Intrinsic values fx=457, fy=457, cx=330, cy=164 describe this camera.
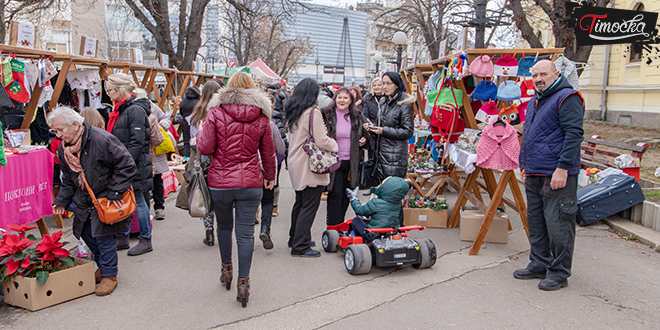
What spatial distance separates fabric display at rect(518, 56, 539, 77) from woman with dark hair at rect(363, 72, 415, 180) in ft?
4.00

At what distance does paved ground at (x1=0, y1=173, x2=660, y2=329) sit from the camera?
3385 millimetres

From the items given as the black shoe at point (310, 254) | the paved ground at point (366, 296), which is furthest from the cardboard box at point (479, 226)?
the black shoe at point (310, 254)

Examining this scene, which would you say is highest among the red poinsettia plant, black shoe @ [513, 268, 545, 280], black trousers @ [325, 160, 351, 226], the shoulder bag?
the shoulder bag

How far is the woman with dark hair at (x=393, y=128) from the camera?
5.24 m

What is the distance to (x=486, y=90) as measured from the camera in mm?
5125

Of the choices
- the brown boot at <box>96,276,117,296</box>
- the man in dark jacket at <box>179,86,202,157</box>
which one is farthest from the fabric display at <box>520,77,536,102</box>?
the man in dark jacket at <box>179,86,202,157</box>

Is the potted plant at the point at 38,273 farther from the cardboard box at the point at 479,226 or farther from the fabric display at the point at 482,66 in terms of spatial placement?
the fabric display at the point at 482,66

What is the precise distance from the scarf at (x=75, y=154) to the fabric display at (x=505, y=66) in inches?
162

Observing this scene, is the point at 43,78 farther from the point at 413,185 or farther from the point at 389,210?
the point at 413,185

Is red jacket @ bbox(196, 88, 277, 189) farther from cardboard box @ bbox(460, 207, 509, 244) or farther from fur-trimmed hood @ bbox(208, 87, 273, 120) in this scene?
cardboard box @ bbox(460, 207, 509, 244)

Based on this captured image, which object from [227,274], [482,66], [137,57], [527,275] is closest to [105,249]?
[227,274]

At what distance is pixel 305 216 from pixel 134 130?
1.97m

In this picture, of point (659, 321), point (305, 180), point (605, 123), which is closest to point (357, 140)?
point (305, 180)

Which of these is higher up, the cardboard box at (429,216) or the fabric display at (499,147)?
the fabric display at (499,147)
